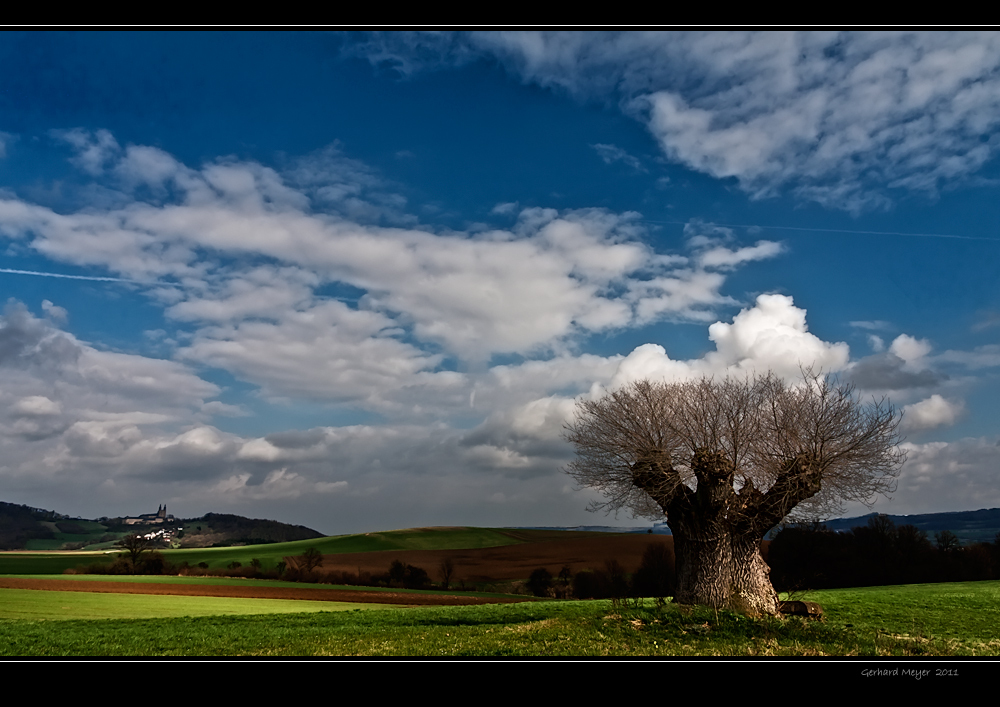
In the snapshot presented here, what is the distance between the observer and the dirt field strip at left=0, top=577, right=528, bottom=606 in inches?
1646

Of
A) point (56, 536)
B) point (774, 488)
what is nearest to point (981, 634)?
point (774, 488)

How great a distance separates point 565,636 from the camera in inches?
630

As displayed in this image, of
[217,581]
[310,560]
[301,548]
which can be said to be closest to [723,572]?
[217,581]

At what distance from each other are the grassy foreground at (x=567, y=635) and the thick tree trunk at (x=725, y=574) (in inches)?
36.0

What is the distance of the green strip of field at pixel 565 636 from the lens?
14.8 metres

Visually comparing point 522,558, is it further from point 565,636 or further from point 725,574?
point 565,636

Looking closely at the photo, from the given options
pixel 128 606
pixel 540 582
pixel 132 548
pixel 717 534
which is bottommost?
pixel 540 582

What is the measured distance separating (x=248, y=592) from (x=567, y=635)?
38005 millimetres

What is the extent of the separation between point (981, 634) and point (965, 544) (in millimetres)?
35902

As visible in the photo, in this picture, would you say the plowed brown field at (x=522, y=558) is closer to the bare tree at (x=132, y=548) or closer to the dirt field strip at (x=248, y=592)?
the dirt field strip at (x=248, y=592)

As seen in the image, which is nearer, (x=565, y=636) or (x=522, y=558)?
(x=565, y=636)

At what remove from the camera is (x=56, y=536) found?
67.4 meters

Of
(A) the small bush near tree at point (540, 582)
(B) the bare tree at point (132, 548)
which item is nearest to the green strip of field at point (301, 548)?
(B) the bare tree at point (132, 548)
